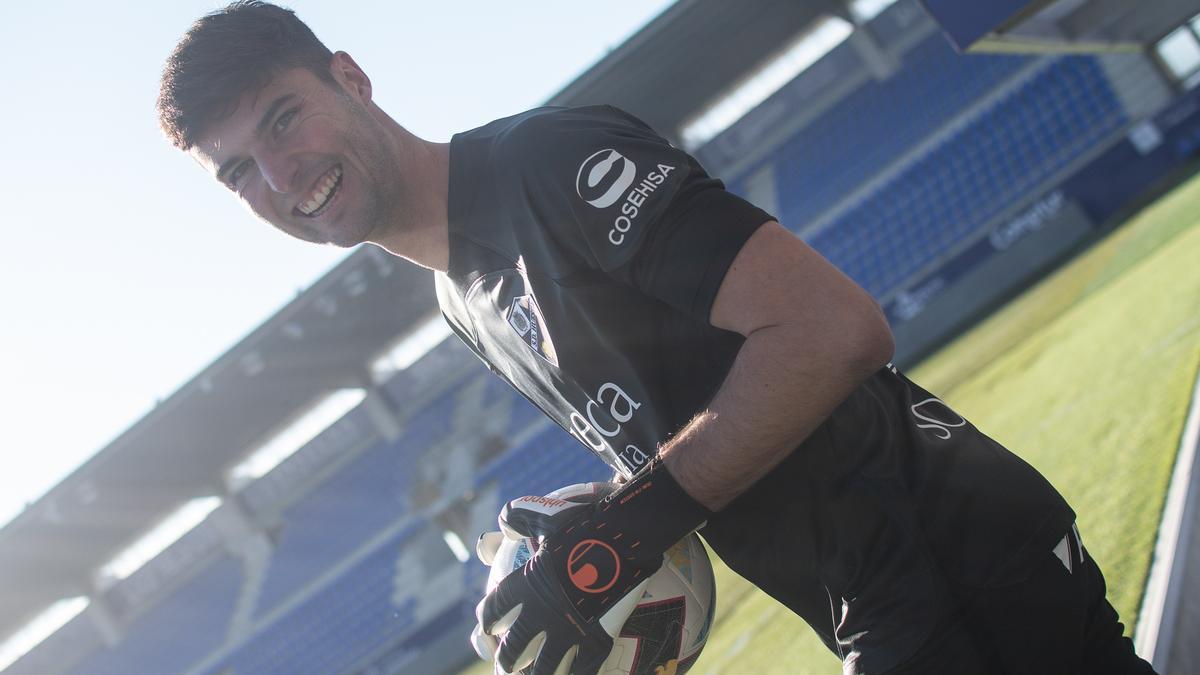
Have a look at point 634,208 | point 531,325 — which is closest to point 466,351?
point 531,325

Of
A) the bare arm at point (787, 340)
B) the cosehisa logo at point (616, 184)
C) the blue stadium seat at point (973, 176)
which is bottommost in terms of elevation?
the blue stadium seat at point (973, 176)

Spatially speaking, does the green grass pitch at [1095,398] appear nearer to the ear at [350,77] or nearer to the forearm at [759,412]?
the forearm at [759,412]

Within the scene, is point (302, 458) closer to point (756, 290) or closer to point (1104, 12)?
point (1104, 12)

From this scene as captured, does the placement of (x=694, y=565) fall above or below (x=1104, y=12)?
above

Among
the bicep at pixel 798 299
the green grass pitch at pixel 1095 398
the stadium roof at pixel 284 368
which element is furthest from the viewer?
the stadium roof at pixel 284 368

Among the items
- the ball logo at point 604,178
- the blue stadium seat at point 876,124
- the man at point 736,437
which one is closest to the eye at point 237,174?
the man at point 736,437

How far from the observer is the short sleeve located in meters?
1.36

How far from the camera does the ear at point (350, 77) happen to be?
1826 millimetres

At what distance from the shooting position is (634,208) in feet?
4.57

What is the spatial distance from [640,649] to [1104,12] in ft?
46.9

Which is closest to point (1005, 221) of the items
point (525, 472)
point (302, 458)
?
point (525, 472)

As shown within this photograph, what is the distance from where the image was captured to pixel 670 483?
1.46 m

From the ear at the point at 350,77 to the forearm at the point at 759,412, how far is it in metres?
0.89

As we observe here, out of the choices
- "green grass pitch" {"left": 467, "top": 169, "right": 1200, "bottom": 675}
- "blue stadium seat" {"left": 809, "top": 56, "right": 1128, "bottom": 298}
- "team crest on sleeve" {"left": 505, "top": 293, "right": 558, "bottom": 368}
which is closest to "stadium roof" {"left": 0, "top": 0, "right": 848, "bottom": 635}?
"blue stadium seat" {"left": 809, "top": 56, "right": 1128, "bottom": 298}
